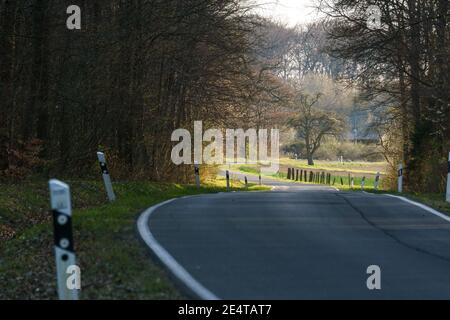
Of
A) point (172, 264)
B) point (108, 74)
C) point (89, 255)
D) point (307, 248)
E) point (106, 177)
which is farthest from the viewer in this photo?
point (108, 74)

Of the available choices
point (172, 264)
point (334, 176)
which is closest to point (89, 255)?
point (172, 264)

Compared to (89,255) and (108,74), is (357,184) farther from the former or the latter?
(89,255)

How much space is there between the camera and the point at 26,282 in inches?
318

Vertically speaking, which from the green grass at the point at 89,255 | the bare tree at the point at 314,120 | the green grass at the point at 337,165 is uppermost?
the bare tree at the point at 314,120

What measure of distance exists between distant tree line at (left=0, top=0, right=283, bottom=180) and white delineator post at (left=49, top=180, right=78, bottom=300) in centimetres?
1300

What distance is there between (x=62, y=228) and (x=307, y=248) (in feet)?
12.9

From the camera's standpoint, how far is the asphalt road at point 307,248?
22.7ft

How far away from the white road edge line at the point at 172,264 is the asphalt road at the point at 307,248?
0.25ft

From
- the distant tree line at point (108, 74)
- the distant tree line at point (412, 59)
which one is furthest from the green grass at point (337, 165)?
the distant tree line at point (108, 74)

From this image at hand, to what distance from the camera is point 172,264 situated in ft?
25.3

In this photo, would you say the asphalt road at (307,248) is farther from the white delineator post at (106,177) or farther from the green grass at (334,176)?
the green grass at (334,176)

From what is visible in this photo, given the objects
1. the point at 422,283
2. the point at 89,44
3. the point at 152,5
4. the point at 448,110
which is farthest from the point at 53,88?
the point at 422,283

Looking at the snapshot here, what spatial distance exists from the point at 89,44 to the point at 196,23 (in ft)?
15.2

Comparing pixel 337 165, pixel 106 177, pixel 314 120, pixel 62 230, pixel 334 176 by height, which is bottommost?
pixel 334 176
